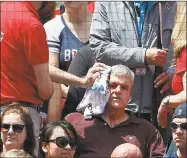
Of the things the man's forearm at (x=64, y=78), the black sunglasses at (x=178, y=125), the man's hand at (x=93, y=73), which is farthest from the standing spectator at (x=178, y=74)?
the man's forearm at (x=64, y=78)

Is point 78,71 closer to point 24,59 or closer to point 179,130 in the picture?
point 24,59

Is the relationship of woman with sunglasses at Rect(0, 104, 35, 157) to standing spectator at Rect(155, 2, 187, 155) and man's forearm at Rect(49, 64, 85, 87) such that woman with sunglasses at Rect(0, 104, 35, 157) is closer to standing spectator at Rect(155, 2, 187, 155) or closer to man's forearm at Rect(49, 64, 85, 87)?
man's forearm at Rect(49, 64, 85, 87)

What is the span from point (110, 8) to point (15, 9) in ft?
1.83

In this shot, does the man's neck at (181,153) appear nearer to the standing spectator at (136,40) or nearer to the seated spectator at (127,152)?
the seated spectator at (127,152)

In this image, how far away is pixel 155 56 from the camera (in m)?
5.59

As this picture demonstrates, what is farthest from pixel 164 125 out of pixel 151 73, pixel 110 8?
pixel 110 8

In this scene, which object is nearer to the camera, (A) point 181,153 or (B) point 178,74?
(A) point 181,153

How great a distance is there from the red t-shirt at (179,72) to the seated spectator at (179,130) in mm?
147

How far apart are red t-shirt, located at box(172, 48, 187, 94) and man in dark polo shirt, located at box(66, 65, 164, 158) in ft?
Result: 0.77

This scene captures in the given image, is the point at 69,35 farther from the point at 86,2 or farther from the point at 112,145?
→ the point at 112,145

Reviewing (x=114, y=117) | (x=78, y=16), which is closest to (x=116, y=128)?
(x=114, y=117)

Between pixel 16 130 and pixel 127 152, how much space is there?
23.5 inches

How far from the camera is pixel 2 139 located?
210 inches

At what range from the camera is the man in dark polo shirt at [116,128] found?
542 cm
